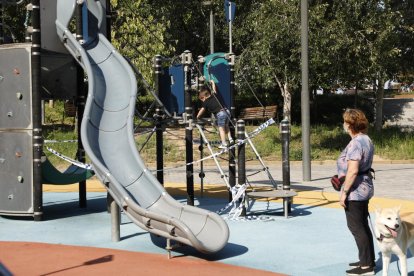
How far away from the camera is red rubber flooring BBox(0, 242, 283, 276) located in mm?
7117

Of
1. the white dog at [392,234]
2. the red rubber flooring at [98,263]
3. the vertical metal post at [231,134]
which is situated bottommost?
the red rubber flooring at [98,263]

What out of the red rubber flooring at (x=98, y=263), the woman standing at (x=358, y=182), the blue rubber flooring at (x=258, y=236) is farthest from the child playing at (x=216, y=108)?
the woman standing at (x=358, y=182)

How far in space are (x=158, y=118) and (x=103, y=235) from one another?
2588 mm

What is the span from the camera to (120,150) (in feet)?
30.6

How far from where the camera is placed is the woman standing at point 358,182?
6.62 metres

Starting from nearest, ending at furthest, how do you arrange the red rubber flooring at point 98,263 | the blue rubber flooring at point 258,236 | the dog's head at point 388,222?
the dog's head at point 388,222
the red rubber flooring at point 98,263
the blue rubber flooring at point 258,236

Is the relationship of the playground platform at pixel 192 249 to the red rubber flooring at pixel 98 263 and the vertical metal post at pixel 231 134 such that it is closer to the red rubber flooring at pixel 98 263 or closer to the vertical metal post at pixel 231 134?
the red rubber flooring at pixel 98 263

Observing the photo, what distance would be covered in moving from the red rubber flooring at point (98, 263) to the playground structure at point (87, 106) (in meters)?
0.77

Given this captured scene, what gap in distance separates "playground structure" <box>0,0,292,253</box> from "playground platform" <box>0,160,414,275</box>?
58 cm

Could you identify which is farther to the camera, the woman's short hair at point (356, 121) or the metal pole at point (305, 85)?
the metal pole at point (305, 85)

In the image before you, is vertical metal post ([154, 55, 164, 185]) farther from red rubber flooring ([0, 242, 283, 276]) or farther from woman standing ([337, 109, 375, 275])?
woman standing ([337, 109, 375, 275])

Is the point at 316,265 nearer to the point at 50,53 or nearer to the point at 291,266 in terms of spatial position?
the point at 291,266

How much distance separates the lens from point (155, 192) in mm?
8828

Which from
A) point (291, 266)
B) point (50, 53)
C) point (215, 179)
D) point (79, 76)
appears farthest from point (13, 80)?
point (215, 179)
